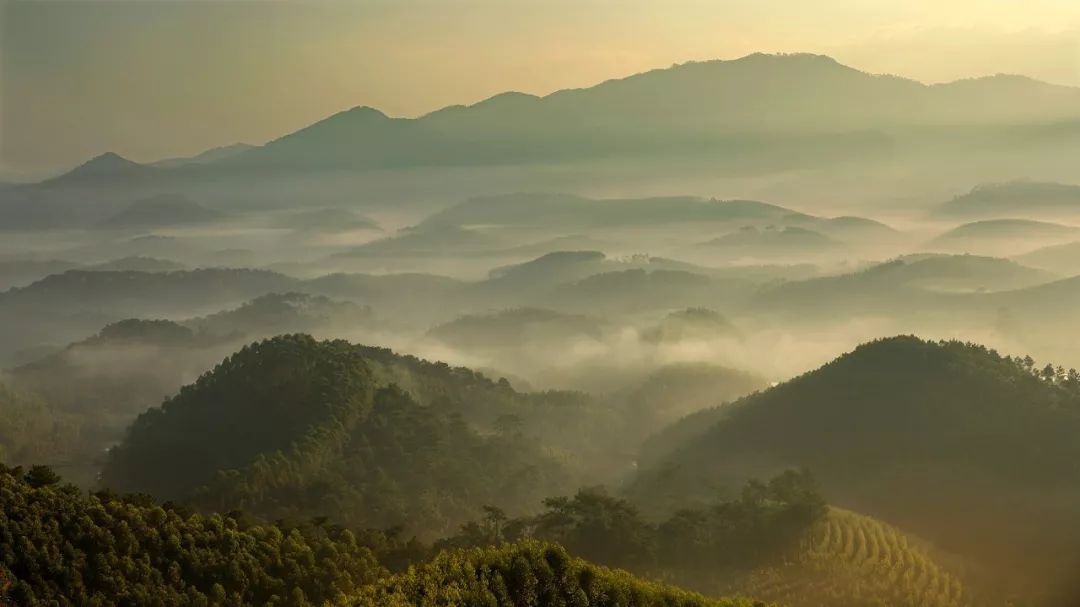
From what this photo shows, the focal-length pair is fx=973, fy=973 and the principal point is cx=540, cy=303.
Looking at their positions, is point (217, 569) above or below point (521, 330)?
above

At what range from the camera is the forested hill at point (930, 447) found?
54.5 meters

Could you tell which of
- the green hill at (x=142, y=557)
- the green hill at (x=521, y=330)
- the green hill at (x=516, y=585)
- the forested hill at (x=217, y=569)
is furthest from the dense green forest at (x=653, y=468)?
the green hill at (x=521, y=330)

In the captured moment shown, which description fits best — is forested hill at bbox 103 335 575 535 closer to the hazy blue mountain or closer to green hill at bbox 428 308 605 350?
green hill at bbox 428 308 605 350

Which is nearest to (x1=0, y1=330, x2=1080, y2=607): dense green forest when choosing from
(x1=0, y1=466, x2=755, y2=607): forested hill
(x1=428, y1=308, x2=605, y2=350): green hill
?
(x1=0, y1=466, x2=755, y2=607): forested hill

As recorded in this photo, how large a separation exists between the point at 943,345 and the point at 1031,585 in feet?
102

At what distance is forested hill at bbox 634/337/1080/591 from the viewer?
54.5m

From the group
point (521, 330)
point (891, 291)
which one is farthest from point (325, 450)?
point (891, 291)

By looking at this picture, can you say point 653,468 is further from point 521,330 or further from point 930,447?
point 521,330

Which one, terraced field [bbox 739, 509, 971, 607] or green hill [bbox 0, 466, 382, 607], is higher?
green hill [bbox 0, 466, 382, 607]

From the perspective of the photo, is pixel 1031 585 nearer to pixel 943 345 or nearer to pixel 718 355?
pixel 943 345

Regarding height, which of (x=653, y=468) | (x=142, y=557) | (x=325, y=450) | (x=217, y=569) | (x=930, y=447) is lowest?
(x=653, y=468)

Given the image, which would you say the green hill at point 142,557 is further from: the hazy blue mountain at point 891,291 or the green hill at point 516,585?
the hazy blue mountain at point 891,291

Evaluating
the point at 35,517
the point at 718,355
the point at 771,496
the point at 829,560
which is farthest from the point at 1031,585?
the point at 718,355

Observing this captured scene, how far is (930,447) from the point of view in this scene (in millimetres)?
65688
